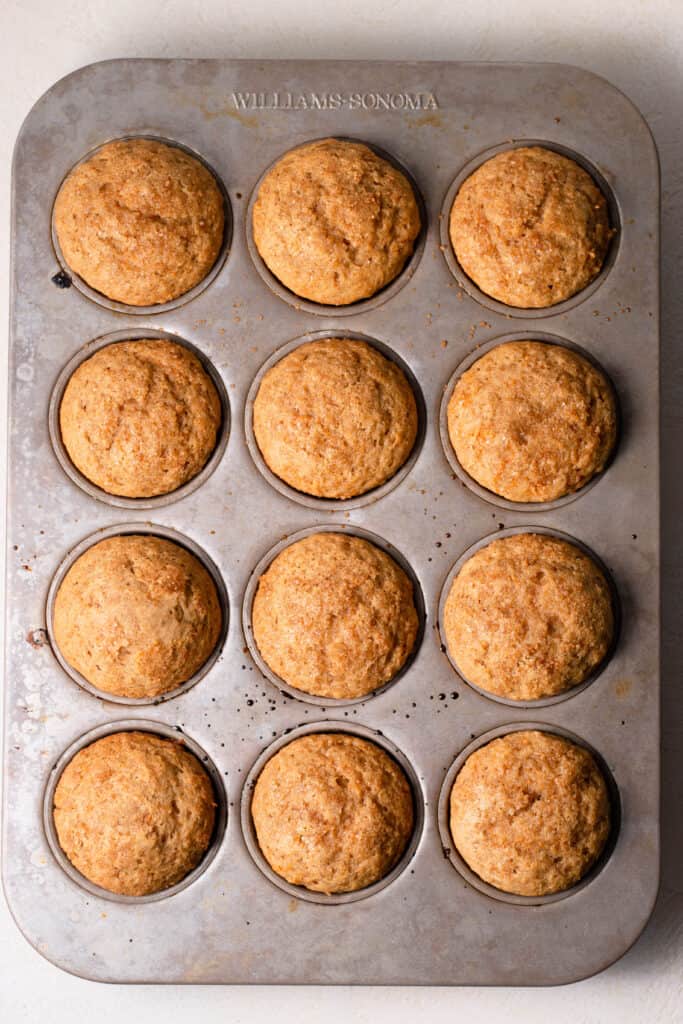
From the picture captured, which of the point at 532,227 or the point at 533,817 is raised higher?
the point at 532,227

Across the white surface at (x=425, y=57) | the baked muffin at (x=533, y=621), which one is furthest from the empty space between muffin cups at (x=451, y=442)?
the white surface at (x=425, y=57)

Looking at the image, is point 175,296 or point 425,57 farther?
point 425,57

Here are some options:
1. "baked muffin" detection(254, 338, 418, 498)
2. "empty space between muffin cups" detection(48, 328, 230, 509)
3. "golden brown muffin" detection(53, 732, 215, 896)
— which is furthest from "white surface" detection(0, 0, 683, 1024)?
"baked muffin" detection(254, 338, 418, 498)

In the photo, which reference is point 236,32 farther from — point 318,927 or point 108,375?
point 318,927

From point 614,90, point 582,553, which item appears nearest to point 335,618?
point 582,553

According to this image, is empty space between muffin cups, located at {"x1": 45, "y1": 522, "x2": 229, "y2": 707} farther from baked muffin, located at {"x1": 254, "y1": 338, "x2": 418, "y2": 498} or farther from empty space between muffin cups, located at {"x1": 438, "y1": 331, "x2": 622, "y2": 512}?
empty space between muffin cups, located at {"x1": 438, "y1": 331, "x2": 622, "y2": 512}

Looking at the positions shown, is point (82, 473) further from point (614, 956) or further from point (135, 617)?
point (614, 956)
